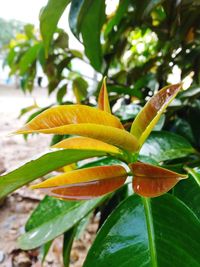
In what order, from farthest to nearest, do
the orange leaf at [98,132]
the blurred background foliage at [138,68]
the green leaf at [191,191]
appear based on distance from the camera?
the blurred background foliage at [138,68], the green leaf at [191,191], the orange leaf at [98,132]

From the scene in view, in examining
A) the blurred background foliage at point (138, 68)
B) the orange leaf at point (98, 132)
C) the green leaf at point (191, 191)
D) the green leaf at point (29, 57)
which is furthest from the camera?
the green leaf at point (29, 57)

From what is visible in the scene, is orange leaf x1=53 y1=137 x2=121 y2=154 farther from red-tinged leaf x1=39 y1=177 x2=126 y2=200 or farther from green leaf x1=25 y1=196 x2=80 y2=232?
green leaf x1=25 y1=196 x2=80 y2=232

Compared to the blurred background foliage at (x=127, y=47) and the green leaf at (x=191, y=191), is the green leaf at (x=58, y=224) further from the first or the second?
the blurred background foliage at (x=127, y=47)

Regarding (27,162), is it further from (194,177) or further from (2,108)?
(2,108)

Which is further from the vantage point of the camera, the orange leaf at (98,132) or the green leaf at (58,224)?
the green leaf at (58,224)

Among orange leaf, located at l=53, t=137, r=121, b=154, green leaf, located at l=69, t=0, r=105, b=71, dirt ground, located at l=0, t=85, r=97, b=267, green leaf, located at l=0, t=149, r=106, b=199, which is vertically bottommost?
dirt ground, located at l=0, t=85, r=97, b=267

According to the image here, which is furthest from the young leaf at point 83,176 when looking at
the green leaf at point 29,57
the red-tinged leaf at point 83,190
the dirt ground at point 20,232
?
the green leaf at point 29,57

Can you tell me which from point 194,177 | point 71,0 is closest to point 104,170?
point 194,177

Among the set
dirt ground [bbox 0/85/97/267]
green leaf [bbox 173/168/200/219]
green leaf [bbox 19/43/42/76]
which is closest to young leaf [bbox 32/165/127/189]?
green leaf [bbox 173/168/200/219]
